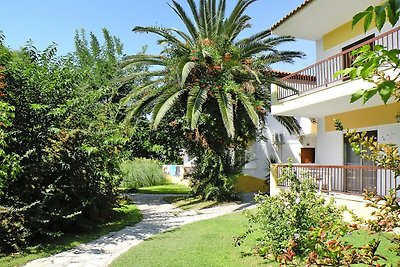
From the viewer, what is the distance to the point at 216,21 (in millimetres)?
17062

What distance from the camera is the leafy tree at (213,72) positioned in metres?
16.2

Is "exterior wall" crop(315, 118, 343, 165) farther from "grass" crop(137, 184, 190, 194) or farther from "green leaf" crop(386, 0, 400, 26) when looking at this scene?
"green leaf" crop(386, 0, 400, 26)

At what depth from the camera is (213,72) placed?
54.5 feet

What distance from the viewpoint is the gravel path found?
26.8ft

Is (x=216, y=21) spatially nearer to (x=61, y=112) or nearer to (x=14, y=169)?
(x=61, y=112)

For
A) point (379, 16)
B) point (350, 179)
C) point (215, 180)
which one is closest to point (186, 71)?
point (215, 180)

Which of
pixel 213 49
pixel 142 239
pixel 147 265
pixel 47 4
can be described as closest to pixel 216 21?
pixel 213 49

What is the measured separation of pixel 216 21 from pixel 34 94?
32.2 feet

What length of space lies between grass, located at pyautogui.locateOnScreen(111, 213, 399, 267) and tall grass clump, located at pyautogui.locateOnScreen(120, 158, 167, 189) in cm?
1590

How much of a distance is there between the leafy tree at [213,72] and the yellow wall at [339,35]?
2.30m

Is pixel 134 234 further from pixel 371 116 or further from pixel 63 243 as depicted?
pixel 371 116

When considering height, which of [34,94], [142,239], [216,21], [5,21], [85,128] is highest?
[216,21]

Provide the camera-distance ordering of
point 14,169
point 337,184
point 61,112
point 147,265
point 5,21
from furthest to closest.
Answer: point 337,184 → point 5,21 → point 61,112 → point 14,169 → point 147,265

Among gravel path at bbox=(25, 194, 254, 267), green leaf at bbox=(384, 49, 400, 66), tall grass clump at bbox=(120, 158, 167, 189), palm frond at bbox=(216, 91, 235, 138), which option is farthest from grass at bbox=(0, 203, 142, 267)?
tall grass clump at bbox=(120, 158, 167, 189)
